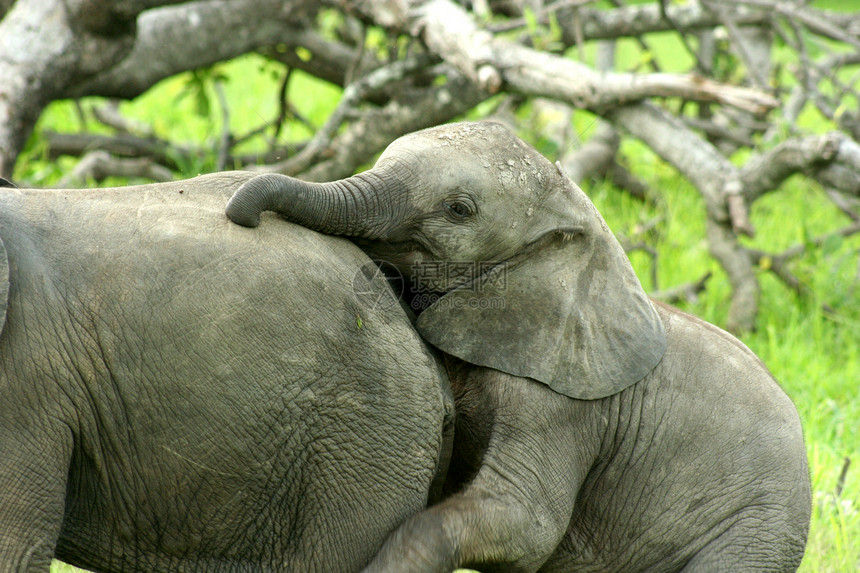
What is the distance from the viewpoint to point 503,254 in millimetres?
3053

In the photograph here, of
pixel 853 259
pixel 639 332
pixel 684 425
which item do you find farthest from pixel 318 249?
pixel 853 259

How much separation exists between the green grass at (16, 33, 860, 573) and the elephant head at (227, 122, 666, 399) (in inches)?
41.3

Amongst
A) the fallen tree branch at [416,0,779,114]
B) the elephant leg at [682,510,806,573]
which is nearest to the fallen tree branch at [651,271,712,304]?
the fallen tree branch at [416,0,779,114]

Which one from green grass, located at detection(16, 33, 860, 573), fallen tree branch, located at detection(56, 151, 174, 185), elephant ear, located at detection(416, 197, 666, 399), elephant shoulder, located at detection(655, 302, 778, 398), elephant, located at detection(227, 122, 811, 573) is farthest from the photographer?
fallen tree branch, located at detection(56, 151, 174, 185)

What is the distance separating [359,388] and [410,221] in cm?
52

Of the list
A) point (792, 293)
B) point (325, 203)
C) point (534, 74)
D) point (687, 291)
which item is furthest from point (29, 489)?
point (792, 293)

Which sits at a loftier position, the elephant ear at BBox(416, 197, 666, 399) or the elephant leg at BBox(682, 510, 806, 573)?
the elephant ear at BBox(416, 197, 666, 399)

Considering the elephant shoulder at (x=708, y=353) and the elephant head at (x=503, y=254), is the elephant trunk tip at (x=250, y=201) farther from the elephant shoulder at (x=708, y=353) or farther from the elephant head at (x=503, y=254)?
the elephant shoulder at (x=708, y=353)

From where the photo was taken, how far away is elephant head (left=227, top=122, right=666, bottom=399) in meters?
2.90

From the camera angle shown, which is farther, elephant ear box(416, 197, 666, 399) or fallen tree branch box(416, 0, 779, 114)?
fallen tree branch box(416, 0, 779, 114)

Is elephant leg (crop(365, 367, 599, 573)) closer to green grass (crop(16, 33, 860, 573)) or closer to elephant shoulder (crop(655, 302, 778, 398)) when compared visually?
elephant shoulder (crop(655, 302, 778, 398))

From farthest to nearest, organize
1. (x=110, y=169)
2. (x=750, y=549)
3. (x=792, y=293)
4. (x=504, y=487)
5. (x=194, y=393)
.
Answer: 1. (x=110, y=169)
2. (x=792, y=293)
3. (x=750, y=549)
4. (x=504, y=487)
5. (x=194, y=393)

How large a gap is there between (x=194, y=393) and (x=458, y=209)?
3.13 feet

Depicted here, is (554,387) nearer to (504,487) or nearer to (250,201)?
(504,487)
